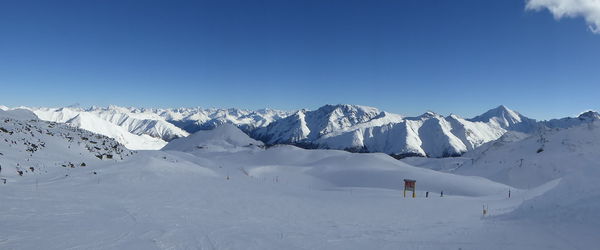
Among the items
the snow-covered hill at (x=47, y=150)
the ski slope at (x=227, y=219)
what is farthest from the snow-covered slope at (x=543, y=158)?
the snow-covered hill at (x=47, y=150)

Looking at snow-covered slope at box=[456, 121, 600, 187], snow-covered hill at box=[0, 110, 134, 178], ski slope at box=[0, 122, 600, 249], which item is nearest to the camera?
ski slope at box=[0, 122, 600, 249]

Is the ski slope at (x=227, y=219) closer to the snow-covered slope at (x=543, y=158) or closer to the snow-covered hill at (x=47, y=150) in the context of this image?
the snow-covered hill at (x=47, y=150)

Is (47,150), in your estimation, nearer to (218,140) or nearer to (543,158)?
(543,158)

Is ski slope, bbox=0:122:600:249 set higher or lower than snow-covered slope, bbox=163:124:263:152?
lower

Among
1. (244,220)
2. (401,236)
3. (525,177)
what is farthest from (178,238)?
(525,177)

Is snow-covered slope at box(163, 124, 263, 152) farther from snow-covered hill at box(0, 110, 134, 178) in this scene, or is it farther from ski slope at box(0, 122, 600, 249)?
ski slope at box(0, 122, 600, 249)

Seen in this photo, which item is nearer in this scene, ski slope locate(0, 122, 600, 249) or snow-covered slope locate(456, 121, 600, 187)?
ski slope locate(0, 122, 600, 249)

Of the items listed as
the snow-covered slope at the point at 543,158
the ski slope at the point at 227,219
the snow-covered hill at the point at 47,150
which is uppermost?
the snow-covered slope at the point at 543,158

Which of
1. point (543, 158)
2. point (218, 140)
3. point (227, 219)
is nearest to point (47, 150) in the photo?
point (227, 219)

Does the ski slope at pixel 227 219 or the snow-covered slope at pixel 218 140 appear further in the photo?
the snow-covered slope at pixel 218 140

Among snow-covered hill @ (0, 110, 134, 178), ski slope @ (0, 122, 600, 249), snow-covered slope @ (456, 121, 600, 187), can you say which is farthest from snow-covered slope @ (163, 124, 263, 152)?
ski slope @ (0, 122, 600, 249)

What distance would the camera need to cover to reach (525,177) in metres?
56.4

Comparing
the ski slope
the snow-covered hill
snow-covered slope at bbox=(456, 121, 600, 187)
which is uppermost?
snow-covered slope at bbox=(456, 121, 600, 187)

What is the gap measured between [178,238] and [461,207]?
17.2 m
